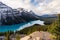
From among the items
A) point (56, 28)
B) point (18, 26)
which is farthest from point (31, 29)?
point (56, 28)

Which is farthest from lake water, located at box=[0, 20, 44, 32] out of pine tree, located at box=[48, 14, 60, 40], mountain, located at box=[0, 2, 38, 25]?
pine tree, located at box=[48, 14, 60, 40]

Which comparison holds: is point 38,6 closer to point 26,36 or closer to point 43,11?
point 43,11

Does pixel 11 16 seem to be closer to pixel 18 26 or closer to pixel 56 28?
pixel 18 26

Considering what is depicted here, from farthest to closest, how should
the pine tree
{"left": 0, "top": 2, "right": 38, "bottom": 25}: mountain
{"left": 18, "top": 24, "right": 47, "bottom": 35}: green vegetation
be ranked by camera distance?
{"left": 0, "top": 2, "right": 38, "bottom": 25}: mountain → {"left": 18, "top": 24, "right": 47, "bottom": 35}: green vegetation → the pine tree

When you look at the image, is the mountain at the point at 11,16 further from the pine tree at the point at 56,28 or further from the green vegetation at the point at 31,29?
the pine tree at the point at 56,28

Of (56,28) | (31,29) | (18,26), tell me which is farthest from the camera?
(18,26)

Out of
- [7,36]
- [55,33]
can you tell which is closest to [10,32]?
[7,36]

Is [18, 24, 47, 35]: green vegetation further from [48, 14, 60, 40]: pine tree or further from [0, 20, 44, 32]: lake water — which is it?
[48, 14, 60, 40]: pine tree

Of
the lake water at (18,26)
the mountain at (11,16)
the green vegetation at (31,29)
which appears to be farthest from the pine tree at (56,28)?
the mountain at (11,16)

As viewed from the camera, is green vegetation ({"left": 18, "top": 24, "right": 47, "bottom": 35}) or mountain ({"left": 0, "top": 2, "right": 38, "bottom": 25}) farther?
mountain ({"left": 0, "top": 2, "right": 38, "bottom": 25})

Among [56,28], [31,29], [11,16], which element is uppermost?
[11,16]

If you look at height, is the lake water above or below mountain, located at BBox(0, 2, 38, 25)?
below
